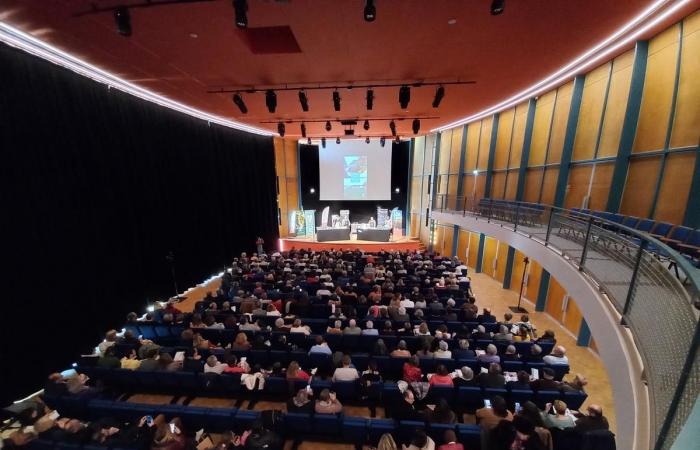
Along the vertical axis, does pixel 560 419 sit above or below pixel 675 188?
below

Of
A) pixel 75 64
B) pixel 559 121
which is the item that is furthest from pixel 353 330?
pixel 559 121

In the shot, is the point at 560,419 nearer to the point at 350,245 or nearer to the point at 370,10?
the point at 370,10

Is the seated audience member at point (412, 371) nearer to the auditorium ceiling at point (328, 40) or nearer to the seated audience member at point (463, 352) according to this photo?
the seated audience member at point (463, 352)

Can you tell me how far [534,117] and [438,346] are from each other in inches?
385

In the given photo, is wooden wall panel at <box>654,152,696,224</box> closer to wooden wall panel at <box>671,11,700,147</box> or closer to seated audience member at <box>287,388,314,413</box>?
wooden wall panel at <box>671,11,700,147</box>

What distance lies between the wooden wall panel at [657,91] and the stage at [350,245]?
13.4 m

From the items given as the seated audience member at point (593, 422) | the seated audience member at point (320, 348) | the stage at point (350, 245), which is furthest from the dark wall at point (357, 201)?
the seated audience member at point (593, 422)

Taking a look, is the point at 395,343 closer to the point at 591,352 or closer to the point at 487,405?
the point at 487,405

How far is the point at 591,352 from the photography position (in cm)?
735

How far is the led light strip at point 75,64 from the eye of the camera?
5.07 m

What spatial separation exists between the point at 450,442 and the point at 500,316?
23.9 feet

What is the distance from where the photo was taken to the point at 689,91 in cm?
533

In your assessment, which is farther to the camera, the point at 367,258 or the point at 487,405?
the point at 367,258

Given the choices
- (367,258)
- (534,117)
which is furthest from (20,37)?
(534,117)
